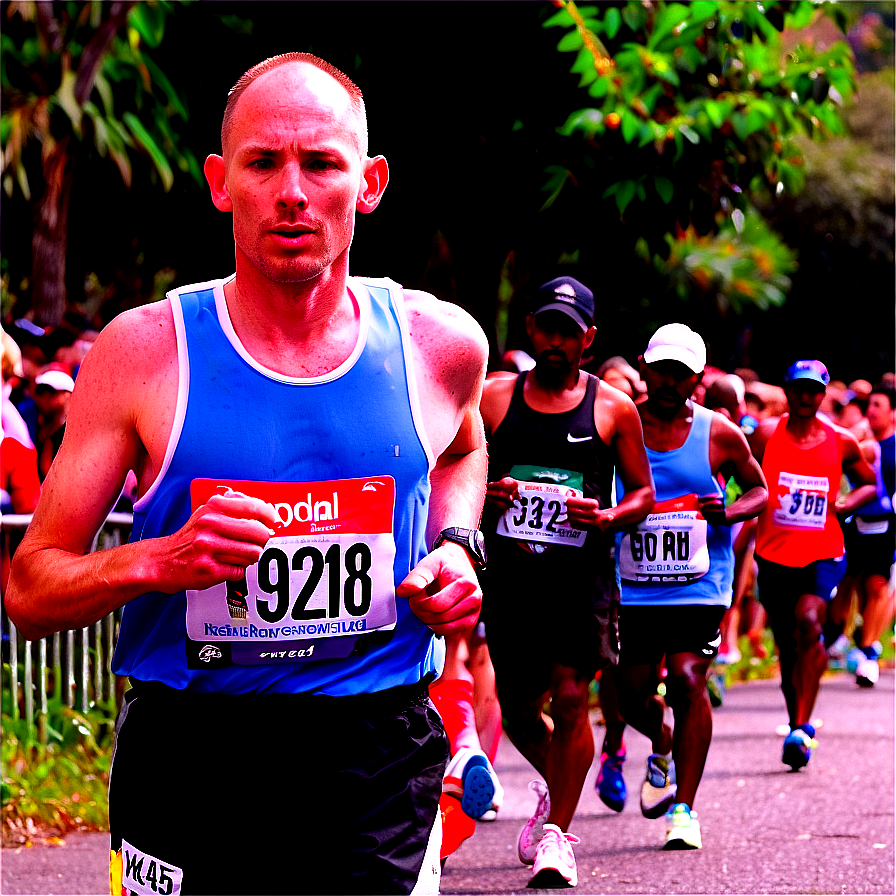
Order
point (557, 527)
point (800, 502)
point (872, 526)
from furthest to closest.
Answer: point (872, 526) < point (800, 502) < point (557, 527)

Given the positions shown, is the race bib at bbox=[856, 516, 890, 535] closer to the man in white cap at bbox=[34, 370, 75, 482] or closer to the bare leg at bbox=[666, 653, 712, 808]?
the bare leg at bbox=[666, 653, 712, 808]

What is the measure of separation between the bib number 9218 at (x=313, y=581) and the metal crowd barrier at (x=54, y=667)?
4.01 meters

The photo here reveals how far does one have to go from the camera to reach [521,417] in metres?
6.53

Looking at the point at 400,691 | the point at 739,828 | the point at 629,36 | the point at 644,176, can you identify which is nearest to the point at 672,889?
the point at 739,828

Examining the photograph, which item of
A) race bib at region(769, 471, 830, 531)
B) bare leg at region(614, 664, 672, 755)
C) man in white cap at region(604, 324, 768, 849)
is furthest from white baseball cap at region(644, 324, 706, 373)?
race bib at region(769, 471, 830, 531)

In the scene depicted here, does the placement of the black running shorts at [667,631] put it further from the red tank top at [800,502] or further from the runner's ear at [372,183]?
the runner's ear at [372,183]

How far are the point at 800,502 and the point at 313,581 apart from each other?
7.06 meters

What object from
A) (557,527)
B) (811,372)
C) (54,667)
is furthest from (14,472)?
(811,372)

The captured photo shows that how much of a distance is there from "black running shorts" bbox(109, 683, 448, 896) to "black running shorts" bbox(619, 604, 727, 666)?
437 cm

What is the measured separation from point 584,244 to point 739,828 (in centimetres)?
524

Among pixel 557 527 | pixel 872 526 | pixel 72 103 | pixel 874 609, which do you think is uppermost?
pixel 72 103

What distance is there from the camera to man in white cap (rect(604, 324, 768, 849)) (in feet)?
23.6

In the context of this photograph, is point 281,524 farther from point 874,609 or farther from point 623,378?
point 874,609

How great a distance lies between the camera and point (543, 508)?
21.2ft
